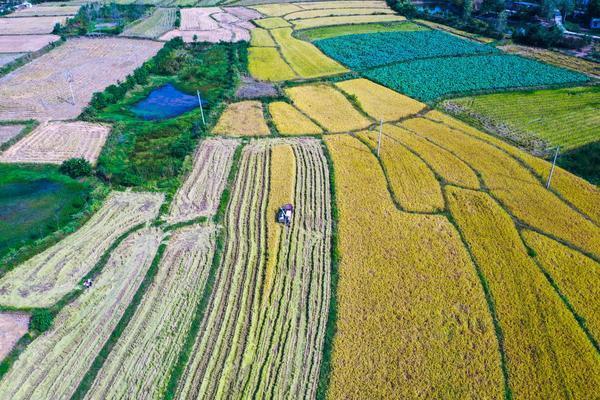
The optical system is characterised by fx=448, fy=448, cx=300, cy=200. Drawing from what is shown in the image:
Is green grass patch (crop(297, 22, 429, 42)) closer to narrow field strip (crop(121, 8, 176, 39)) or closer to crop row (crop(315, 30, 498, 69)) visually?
crop row (crop(315, 30, 498, 69))

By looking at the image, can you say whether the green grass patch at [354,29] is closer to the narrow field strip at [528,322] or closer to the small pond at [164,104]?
the small pond at [164,104]

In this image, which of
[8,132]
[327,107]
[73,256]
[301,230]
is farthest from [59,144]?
[327,107]

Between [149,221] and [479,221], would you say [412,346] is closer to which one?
[479,221]

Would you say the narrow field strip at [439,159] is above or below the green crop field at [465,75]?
below

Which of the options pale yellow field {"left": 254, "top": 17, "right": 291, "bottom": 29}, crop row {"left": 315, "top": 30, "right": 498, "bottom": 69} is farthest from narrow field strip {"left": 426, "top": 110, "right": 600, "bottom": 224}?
pale yellow field {"left": 254, "top": 17, "right": 291, "bottom": 29}

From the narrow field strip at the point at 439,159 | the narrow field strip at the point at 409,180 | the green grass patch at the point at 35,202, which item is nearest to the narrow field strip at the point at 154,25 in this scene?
the green grass patch at the point at 35,202

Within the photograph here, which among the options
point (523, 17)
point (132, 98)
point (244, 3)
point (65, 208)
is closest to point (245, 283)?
point (65, 208)
